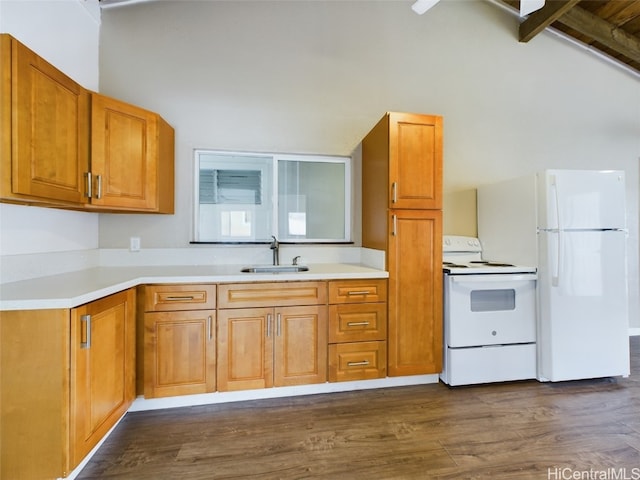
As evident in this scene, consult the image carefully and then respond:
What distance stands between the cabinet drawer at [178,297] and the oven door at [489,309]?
1.79m

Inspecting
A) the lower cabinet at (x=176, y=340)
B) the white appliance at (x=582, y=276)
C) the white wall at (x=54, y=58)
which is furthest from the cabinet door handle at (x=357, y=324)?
the white wall at (x=54, y=58)

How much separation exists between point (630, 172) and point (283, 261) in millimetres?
4184

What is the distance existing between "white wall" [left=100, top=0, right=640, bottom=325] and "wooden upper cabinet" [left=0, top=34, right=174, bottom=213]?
39 centimetres

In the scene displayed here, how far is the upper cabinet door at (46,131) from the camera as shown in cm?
136

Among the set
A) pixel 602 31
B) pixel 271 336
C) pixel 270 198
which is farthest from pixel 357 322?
pixel 602 31

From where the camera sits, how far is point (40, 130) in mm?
1495

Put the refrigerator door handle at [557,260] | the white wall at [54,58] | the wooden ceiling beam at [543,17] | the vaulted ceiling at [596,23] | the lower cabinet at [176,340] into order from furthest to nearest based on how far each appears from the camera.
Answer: the vaulted ceiling at [596,23], the wooden ceiling beam at [543,17], the refrigerator door handle at [557,260], the lower cabinet at [176,340], the white wall at [54,58]

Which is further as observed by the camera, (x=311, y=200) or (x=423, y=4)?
(x=311, y=200)

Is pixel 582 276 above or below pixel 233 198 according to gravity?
below

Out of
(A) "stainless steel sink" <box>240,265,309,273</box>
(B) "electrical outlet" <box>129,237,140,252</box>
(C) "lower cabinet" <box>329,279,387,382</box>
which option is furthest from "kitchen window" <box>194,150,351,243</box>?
(C) "lower cabinet" <box>329,279,387,382</box>

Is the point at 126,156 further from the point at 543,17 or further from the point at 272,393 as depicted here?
the point at 543,17

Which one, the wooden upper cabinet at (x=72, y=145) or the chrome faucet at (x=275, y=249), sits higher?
the wooden upper cabinet at (x=72, y=145)

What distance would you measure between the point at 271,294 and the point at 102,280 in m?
1.01

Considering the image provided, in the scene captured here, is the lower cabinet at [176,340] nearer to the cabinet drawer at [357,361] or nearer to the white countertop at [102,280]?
the white countertop at [102,280]
